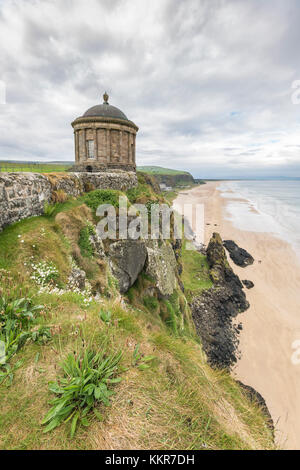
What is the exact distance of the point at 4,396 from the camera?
251 cm

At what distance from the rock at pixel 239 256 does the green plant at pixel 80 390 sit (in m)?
28.7

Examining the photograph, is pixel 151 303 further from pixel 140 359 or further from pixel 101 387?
pixel 101 387

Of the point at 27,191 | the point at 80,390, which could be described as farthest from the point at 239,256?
the point at 80,390

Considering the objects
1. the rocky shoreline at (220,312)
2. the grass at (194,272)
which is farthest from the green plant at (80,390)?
the grass at (194,272)

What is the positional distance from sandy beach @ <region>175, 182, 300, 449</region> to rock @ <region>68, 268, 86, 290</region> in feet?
21.7

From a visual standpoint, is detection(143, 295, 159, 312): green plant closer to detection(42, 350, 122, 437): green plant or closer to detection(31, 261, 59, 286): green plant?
detection(31, 261, 59, 286): green plant

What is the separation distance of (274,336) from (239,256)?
14.8m

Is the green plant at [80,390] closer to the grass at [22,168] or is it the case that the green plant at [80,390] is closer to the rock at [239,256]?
the grass at [22,168]

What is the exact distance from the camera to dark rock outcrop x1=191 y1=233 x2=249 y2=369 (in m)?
15.3

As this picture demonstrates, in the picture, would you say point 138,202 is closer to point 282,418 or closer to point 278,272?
point 282,418

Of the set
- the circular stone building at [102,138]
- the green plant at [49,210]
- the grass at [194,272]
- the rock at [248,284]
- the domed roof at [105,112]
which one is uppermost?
the domed roof at [105,112]

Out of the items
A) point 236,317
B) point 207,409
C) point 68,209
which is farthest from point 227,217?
point 207,409

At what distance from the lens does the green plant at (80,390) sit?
7.30 feet

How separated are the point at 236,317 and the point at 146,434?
19.7 meters
